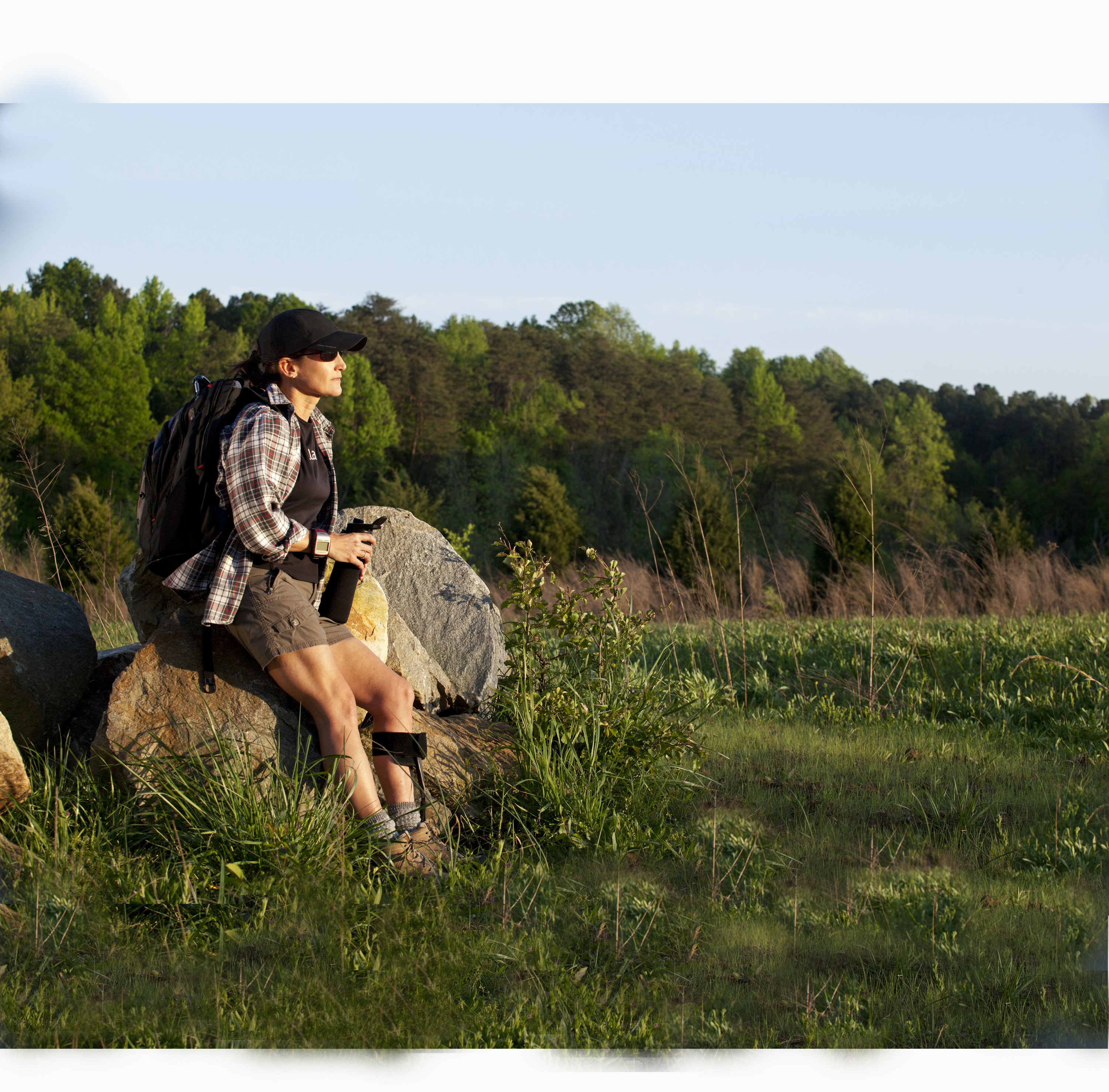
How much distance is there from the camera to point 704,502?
26000 mm

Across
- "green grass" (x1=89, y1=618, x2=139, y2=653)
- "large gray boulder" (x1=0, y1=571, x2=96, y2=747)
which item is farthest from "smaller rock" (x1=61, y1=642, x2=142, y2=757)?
"green grass" (x1=89, y1=618, x2=139, y2=653)

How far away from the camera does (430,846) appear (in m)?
3.54


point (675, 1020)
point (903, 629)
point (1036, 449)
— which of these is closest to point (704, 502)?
point (903, 629)

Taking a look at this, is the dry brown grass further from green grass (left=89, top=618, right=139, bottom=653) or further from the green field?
the green field

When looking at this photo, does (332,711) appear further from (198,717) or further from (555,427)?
(555,427)

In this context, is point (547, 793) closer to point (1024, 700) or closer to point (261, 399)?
point (261, 399)

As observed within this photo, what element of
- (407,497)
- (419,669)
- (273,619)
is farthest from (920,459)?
(273,619)

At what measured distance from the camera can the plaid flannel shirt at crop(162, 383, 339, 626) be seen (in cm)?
329

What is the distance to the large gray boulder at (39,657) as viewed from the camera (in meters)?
3.98

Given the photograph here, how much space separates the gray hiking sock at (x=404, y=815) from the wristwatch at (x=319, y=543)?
3.33ft

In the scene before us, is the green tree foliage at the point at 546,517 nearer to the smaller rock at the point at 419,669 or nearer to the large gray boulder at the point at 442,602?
the large gray boulder at the point at 442,602

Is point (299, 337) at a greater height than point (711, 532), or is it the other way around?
point (299, 337)

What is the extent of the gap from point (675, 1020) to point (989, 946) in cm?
117

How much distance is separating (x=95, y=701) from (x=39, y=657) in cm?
36
